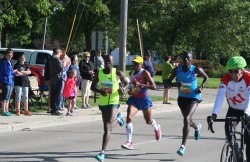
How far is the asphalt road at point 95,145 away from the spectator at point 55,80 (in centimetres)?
124

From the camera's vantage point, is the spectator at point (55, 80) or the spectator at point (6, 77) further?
the spectator at point (55, 80)

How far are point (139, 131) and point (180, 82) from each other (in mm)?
3567

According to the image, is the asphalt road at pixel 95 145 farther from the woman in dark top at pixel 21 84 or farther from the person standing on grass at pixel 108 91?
the woman in dark top at pixel 21 84

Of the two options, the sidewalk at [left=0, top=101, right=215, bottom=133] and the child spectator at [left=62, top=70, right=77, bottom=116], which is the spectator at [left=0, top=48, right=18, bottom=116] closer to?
the sidewalk at [left=0, top=101, right=215, bottom=133]

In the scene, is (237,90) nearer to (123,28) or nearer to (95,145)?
(95,145)

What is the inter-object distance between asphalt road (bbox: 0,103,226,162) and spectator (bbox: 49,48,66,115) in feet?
4.08

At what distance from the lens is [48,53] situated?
84.4 ft

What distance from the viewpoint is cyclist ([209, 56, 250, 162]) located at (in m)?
7.17

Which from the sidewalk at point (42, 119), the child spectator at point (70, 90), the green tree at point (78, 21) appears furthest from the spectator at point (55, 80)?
the green tree at point (78, 21)

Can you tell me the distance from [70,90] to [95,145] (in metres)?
4.90

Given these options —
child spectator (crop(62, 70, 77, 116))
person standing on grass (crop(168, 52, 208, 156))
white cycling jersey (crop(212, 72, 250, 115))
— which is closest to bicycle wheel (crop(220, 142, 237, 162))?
white cycling jersey (crop(212, 72, 250, 115))

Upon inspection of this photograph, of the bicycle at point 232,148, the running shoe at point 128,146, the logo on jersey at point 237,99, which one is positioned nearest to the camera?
the bicycle at point 232,148

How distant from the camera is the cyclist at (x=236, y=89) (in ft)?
23.5

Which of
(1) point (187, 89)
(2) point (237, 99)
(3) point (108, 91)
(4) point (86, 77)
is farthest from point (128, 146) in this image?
(4) point (86, 77)
